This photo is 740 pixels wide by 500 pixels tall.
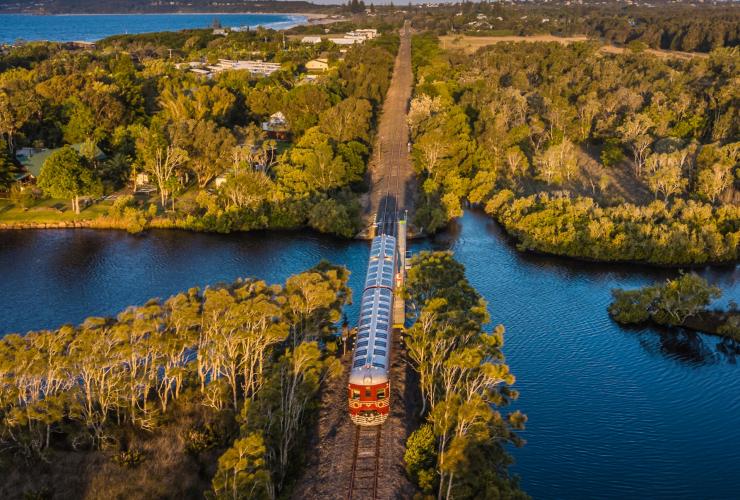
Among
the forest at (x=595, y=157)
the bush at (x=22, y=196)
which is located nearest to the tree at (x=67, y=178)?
the bush at (x=22, y=196)

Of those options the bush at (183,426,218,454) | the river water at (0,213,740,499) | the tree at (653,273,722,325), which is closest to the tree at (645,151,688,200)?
the river water at (0,213,740,499)

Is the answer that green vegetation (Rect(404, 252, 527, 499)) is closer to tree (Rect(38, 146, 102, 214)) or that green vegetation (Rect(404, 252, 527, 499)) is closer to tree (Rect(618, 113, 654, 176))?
tree (Rect(38, 146, 102, 214))

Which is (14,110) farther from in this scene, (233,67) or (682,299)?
(682,299)

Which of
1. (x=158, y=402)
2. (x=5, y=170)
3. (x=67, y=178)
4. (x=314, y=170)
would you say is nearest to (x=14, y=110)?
(x=5, y=170)

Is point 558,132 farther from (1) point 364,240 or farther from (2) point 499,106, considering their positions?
(1) point 364,240

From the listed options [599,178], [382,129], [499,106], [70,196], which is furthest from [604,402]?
[382,129]
